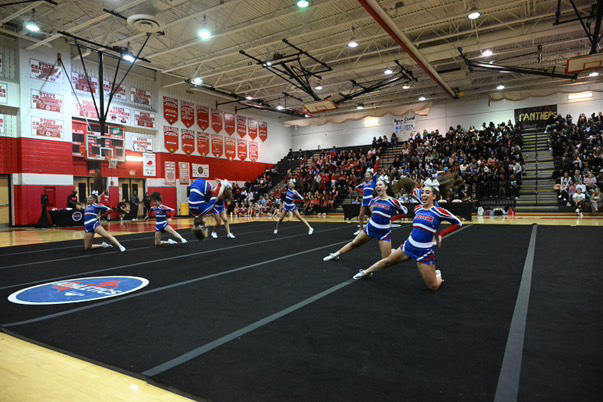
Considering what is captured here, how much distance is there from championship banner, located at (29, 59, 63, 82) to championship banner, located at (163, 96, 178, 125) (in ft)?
20.8

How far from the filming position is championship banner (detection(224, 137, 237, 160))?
2817 cm

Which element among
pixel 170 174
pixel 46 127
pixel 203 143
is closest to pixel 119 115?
pixel 46 127

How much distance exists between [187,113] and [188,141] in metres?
1.95

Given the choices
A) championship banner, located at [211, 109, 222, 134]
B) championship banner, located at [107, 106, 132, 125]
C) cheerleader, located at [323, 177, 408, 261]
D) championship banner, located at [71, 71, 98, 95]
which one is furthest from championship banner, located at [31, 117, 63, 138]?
cheerleader, located at [323, 177, 408, 261]

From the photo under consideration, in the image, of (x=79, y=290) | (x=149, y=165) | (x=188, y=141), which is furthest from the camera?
(x=188, y=141)

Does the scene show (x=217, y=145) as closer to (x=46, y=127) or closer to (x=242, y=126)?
(x=242, y=126)

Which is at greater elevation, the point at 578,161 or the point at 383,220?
the point at 578,161

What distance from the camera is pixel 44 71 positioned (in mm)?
17609

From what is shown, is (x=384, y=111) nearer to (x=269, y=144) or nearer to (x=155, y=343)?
(x=269, y=144)

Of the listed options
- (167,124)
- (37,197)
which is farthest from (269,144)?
(37,197)

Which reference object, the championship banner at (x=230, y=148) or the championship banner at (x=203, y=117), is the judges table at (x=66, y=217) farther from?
the championship banner at (x=230, y=148)

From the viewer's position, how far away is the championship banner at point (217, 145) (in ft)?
89.0

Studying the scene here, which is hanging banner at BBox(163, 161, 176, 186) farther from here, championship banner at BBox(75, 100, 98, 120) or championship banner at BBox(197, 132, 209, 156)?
championship banner at BBox(75, 100, 98, 120)

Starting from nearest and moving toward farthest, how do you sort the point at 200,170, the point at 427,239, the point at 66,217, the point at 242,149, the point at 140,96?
the point at 427,239 → the point at 66,217 → the point at 140,96 → the point at 200,170 → the point at 242,149
